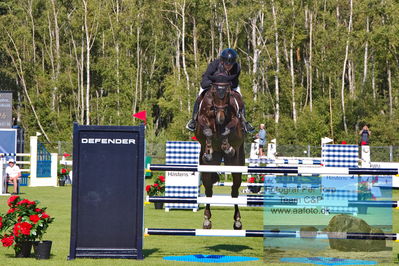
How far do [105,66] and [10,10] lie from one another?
33.1 ft

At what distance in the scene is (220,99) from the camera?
37.5 feet

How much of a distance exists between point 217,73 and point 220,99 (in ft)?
1.22

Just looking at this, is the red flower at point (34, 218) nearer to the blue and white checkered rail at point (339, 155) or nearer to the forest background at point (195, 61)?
the blue and white checkered rail at point (339, 155)

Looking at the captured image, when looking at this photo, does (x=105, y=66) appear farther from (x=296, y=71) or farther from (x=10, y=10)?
(x=296, y=71)

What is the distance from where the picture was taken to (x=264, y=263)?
9188 millimetres

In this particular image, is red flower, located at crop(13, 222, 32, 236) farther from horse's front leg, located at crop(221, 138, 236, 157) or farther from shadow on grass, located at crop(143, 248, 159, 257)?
horse's front leg, located at crop(221, 138, 236, 157)

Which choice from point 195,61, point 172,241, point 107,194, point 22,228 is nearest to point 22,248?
point 22,228

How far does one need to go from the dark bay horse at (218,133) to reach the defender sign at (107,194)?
8.09 feet

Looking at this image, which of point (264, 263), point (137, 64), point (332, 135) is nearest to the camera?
point (264, 263)

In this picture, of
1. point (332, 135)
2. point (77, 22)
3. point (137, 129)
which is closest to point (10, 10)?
point (77, 22)

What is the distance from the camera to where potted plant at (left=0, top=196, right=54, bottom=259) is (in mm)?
9570

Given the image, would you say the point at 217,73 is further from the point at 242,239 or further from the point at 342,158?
the point at 342,158

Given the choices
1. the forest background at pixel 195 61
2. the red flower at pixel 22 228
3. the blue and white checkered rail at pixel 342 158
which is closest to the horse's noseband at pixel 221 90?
the red flower at pixel 22 228

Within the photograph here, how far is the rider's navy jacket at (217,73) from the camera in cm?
1138
